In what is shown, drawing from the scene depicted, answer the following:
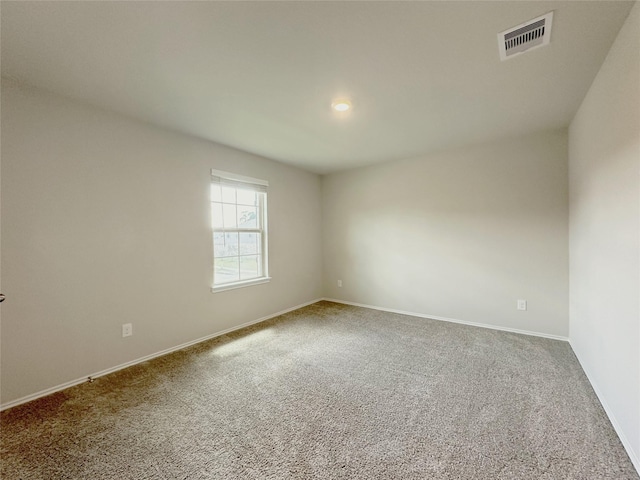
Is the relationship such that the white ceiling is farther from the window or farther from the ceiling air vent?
the window

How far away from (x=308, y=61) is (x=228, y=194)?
214cm

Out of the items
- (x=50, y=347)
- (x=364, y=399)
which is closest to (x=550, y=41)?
(x=364, y=399)

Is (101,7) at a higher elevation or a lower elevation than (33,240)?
higher

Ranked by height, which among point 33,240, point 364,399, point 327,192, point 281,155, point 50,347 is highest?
point 281,155

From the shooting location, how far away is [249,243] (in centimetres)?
381

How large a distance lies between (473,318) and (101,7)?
4.36 m

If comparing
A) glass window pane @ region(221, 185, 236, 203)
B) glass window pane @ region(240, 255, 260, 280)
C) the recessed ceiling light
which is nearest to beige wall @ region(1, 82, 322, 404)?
glass window pane @ region(221, 185, 236, 203)

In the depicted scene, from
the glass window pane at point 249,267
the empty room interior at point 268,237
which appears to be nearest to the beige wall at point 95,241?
the empty room interior at point 268,237

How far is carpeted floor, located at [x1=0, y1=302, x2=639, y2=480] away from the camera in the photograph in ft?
4.63

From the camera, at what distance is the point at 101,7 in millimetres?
1357

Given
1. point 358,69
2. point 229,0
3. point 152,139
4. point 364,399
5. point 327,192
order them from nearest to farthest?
point 229,0
point 358,69
point 364,399
point 152,139
point 327,192

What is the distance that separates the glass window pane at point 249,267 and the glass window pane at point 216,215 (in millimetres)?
581

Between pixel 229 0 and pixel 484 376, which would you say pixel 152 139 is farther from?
pixel 484 376

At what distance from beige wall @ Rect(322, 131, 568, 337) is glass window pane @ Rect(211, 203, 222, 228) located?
6.76 feet
